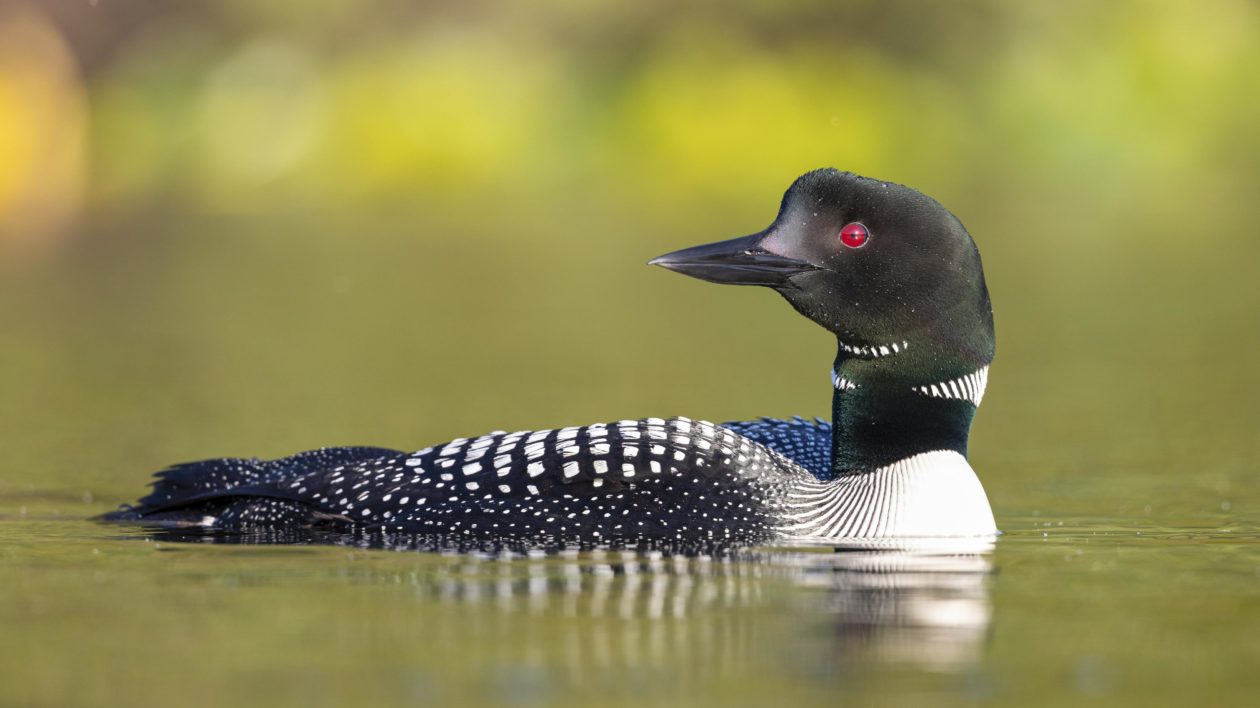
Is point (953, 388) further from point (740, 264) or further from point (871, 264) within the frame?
point (740, 264)

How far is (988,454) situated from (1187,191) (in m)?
13.0

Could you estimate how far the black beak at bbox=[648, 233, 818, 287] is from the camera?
5.39 metres

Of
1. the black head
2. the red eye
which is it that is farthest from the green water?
the red eye

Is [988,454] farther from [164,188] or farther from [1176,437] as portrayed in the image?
[164,188]

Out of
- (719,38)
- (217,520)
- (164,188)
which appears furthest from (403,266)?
(217,520)

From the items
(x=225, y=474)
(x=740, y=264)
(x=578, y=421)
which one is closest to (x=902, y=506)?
(x=740, y=264)

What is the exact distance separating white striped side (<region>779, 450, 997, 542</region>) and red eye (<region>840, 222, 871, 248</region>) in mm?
606

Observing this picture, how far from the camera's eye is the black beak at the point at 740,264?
212 inches

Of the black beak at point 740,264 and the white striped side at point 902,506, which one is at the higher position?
the black beak at point 740,264

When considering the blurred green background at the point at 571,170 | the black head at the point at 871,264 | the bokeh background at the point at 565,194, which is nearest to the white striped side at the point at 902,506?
the black head at the point at 871,264

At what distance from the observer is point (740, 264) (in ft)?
17.7

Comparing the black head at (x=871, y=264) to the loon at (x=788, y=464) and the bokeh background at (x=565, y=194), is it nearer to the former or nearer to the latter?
the loon at (x=788, y=464)

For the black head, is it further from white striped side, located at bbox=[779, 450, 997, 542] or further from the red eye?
white striped side, located at bbox=[779, 450, 997, 542]

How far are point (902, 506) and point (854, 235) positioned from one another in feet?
2.45
